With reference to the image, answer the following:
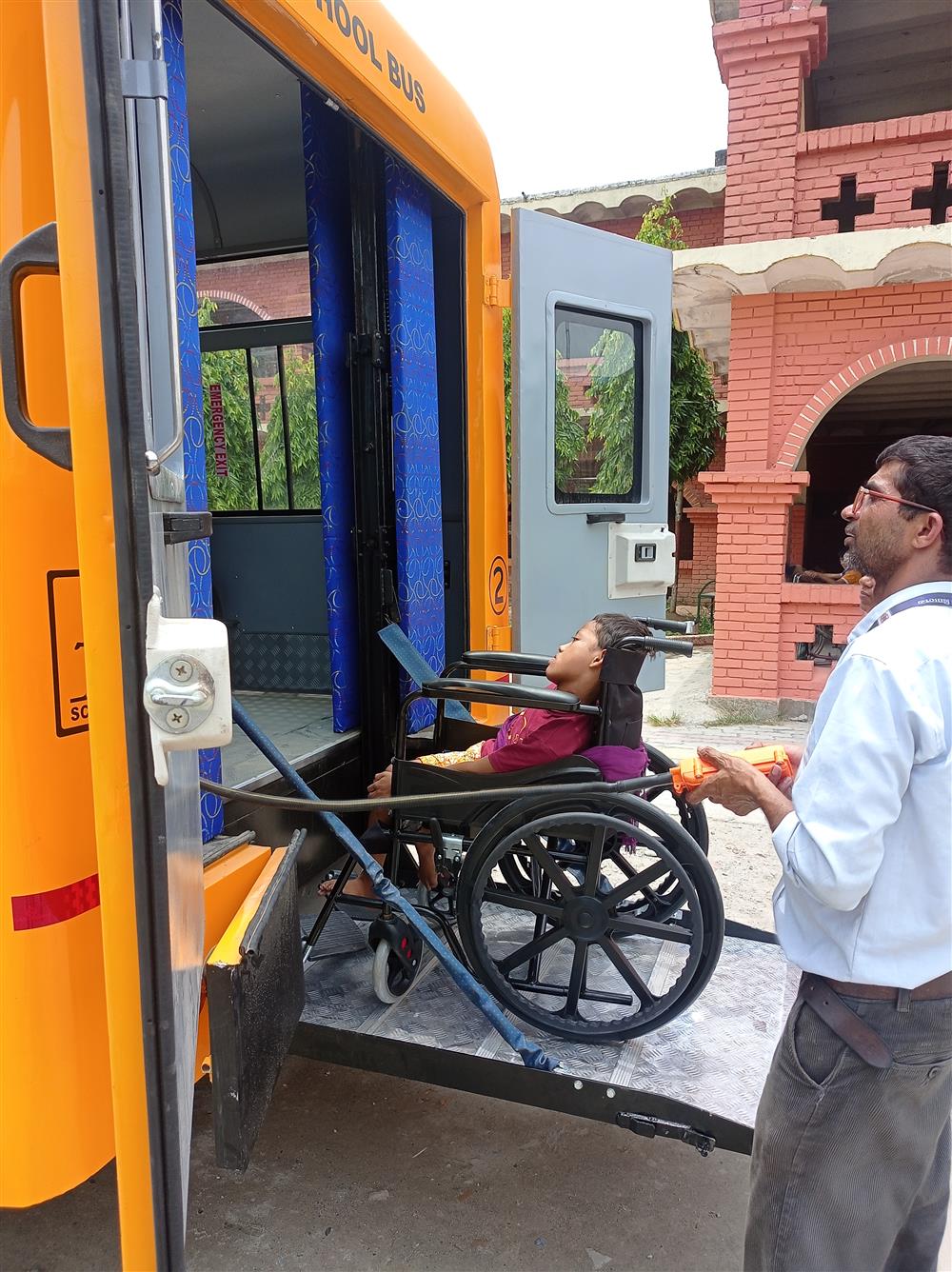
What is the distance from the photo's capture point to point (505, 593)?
12.2 ft

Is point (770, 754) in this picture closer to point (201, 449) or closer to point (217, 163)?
point (201, 449)

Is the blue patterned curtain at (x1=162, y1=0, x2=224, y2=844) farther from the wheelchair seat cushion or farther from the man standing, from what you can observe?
the man standing

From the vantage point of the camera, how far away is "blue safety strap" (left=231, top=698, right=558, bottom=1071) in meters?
2.09

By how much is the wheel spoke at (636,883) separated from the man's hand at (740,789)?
17.0 inches

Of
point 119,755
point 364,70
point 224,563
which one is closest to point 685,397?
point 224,563

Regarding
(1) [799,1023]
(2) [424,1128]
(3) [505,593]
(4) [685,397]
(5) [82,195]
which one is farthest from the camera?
(4) [685,397]

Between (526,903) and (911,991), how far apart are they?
1.04 meters

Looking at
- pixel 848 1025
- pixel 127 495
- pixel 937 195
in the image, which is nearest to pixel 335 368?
pixel 127 495

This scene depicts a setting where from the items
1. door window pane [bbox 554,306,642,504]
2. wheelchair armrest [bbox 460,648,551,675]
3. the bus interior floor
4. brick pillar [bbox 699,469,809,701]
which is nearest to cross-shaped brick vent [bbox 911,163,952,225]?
brick pillar [bbox 699,469,809,701]

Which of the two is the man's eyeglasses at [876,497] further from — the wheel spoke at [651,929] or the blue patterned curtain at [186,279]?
the blue patterned curtain at [186,279]

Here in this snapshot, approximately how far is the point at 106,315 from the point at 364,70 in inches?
66.8

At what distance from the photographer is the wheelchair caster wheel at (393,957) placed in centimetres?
240

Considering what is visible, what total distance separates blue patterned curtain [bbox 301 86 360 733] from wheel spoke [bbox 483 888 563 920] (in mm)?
1222

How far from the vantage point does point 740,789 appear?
68.3 inches
